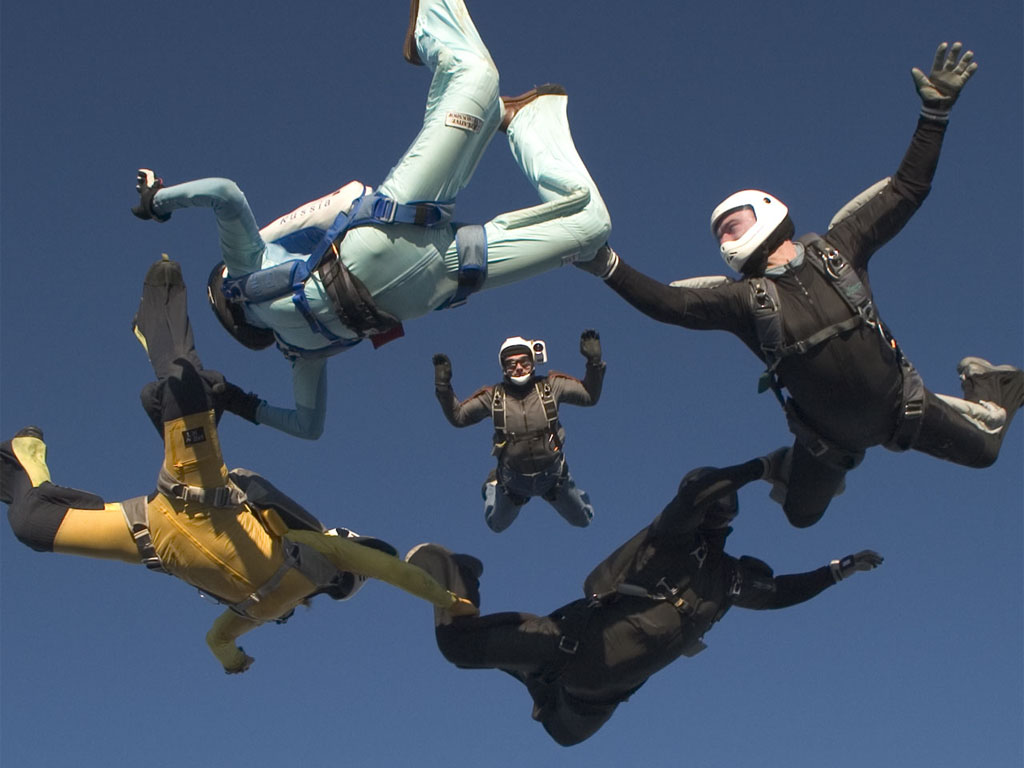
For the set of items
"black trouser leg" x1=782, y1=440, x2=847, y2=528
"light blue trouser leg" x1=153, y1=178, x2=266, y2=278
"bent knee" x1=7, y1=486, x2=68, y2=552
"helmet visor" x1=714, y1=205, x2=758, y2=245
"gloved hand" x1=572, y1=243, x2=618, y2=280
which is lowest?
"black trouser leg" x1=782, y1=440, x2=847, y2=528

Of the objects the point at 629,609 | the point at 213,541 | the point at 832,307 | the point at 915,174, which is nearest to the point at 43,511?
the point at 213,541

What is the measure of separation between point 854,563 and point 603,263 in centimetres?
321

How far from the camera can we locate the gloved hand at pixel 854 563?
39.8 ft

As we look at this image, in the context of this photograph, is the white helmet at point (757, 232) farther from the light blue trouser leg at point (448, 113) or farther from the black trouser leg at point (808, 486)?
the light blue trouser leg at point (448, 113)

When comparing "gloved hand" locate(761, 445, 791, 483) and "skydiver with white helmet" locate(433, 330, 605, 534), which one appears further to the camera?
"skydiver with white helmet" locate(433, 330, 605, 534)

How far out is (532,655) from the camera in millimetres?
11742

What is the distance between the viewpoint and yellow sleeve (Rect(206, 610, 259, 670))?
1149 centimetres

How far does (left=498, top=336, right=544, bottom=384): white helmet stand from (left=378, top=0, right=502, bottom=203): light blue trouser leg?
2.68 m

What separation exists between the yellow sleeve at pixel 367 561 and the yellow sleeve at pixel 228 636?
2.80ft

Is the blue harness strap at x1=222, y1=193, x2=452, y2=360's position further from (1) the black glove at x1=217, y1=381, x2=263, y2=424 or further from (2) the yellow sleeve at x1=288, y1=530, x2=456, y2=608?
(2) the yellow sleeve at x1=288, y1=530, x2=456, y2=608

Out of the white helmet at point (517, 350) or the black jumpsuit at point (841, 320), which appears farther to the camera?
the white helmet at point (517, 350)

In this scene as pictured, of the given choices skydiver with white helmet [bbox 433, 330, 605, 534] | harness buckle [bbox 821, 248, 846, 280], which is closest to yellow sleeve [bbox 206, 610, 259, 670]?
skydiver with white helmet [bbox 433, 330, 605, 534]

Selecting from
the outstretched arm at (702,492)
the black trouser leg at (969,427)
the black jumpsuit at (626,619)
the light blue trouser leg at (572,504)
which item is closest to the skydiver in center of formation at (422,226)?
the outstretched arm at (702,492)

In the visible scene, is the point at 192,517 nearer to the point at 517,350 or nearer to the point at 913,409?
the point at 517,350
